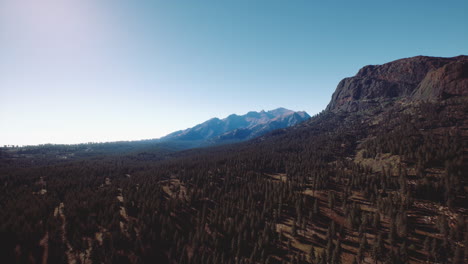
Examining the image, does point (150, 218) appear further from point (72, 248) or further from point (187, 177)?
point (187, 177)

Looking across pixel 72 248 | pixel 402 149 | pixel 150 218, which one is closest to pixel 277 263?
pixel 150 218

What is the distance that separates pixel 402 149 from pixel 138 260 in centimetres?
15501

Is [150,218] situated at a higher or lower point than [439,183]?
lower

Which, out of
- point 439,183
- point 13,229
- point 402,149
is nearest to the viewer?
point 13,229

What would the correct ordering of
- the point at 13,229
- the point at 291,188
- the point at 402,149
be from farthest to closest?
the point at 402,149 < the point at 291,188 < the point at 13,229

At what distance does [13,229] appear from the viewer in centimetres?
7169

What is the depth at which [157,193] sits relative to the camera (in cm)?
10681

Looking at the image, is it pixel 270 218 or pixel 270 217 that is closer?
pixel 270 218

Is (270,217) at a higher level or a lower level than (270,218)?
higher

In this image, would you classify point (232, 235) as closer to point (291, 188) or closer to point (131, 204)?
point (291, 188)

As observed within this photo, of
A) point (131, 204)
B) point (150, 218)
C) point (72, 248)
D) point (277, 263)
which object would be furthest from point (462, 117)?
point (72, 248)

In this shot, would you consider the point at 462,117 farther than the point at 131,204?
Yes

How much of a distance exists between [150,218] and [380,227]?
90.2m

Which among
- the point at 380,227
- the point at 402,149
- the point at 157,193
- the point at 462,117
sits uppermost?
the point at 462,117
